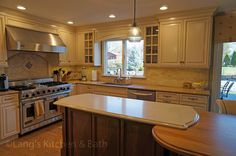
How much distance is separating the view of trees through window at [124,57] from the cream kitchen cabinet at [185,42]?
0.81 meters

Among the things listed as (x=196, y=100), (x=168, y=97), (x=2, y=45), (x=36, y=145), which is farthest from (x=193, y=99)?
(x=2, y=45)

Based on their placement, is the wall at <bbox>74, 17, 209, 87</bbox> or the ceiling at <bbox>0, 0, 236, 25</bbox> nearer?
the ceiling at <bbox>0, 0, 236, 25</bbox>

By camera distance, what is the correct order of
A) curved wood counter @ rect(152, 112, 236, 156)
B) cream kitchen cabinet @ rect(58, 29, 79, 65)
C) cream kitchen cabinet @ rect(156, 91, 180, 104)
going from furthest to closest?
cream kitchen cabinet @ rect(58, 29, 79, 65), cream kitchen cabinet @ rect(156, 91, 180, 104), curved wood counter @ rect(152, 112, 236, 156)

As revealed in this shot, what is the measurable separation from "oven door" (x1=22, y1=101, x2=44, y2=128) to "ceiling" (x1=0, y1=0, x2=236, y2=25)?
6.11 feet

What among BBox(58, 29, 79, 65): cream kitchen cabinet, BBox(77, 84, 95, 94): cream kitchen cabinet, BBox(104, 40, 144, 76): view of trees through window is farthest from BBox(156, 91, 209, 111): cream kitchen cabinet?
BBox(58, 29, 79, 65): cream kitchen cabinet

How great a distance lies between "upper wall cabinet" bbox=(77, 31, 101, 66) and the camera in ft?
15.4

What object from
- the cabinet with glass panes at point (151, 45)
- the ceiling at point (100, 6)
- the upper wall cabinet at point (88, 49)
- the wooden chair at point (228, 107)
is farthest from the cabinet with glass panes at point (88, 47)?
the wooden chair at point (228, 107)

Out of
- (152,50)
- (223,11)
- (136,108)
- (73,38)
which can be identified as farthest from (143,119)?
(73,38)

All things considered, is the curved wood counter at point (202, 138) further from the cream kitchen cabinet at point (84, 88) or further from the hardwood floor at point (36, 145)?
the cream kitchen cabinet at point (84, 88)

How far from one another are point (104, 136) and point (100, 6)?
91.5 inches

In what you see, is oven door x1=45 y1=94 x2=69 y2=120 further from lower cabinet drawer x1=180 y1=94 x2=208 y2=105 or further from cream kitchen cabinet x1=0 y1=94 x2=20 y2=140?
lower cabinet drawer x1=180 y1=94 x2=208 y2=105

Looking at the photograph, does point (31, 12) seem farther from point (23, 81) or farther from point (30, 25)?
point (23, 81)

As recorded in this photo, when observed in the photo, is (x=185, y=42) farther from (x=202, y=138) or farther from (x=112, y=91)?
(x=202, y=138)

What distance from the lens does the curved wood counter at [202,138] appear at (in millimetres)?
1098
